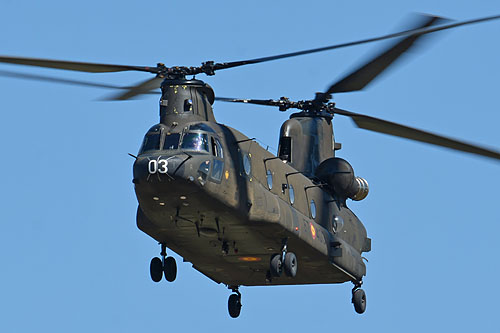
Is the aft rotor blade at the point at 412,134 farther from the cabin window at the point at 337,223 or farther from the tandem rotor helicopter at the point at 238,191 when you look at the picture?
the cabin window at the point at 337,223

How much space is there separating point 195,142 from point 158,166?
1.57 metres

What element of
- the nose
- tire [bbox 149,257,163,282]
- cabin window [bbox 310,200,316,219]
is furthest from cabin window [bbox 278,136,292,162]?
the nose

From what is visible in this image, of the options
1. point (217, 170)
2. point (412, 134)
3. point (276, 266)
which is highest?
point (412, 134)

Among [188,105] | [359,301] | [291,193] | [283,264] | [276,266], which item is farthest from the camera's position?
[359,301]

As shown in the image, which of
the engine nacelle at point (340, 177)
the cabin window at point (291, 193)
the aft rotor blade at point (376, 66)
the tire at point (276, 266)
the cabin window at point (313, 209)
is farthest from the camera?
the engine nacelle at point (340, 177)

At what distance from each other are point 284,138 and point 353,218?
3653 millimetres

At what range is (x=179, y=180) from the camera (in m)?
33.0

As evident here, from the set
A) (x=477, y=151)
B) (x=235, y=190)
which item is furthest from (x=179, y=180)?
(x=477, y=151)

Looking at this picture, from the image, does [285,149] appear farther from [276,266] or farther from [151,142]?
[151,142]

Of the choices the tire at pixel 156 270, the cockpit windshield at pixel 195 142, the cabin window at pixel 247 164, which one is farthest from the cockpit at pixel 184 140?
the tire at pixel 156 270

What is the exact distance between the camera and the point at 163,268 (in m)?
37.4

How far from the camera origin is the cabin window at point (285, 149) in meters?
43.2

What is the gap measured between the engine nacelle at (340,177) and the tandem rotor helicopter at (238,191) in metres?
0.03

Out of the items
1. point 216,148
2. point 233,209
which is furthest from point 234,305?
point 216,148
